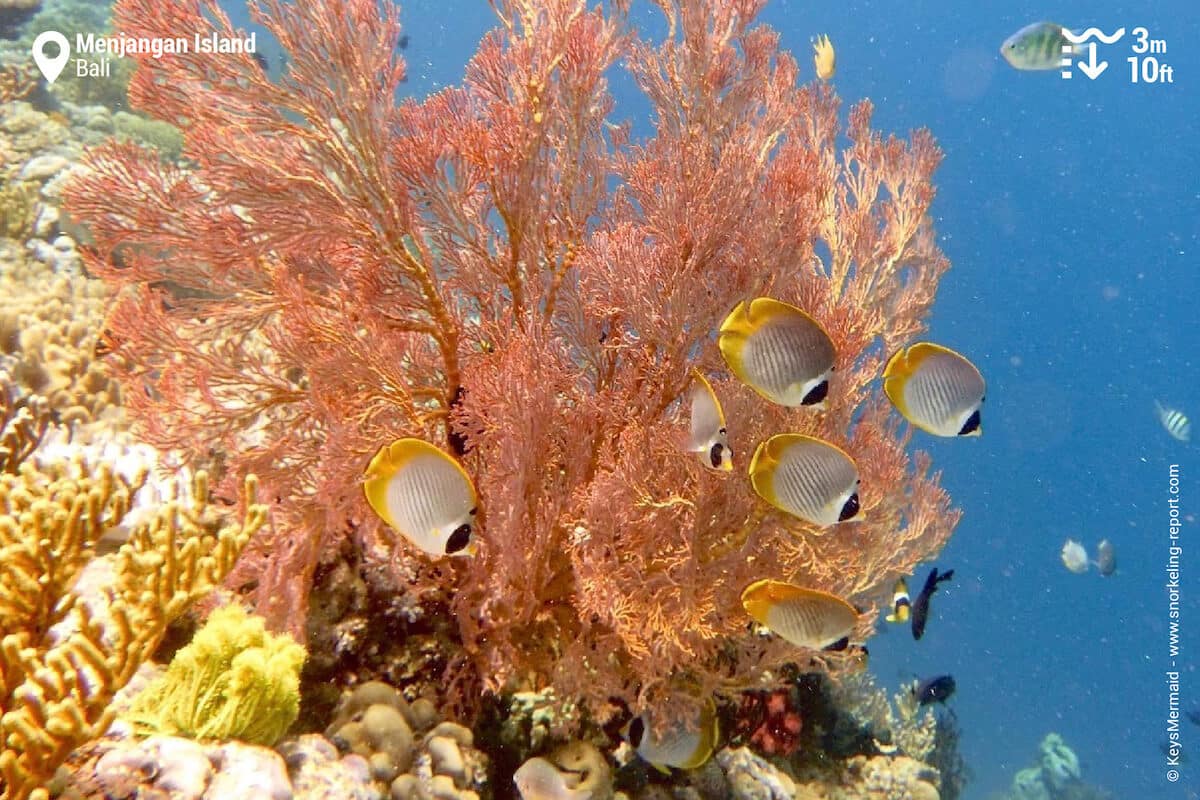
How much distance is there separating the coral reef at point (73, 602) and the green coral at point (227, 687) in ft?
0.50

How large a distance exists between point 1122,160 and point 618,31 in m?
120

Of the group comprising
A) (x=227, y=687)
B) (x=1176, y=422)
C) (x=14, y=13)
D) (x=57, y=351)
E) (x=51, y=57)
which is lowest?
(x=227, y=687)

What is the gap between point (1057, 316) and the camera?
85.5 meters

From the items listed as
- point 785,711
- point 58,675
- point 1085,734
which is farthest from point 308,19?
point 1085,734

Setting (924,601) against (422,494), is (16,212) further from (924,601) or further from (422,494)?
(924,601)

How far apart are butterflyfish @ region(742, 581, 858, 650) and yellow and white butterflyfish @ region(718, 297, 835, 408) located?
2.74 feet

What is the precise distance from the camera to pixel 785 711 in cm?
554

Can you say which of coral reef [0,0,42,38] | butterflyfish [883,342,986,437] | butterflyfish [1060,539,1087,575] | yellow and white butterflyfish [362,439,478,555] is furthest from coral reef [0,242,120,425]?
butterflyfish [1060,539,1087,575]

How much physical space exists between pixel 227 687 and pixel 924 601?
15.0ft

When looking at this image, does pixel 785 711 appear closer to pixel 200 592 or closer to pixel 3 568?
pixel 200 592

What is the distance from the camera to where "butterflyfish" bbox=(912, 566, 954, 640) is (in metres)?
4.99

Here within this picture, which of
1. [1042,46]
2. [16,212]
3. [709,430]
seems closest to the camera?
[709,430]

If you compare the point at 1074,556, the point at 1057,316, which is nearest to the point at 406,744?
the point at 1074,556

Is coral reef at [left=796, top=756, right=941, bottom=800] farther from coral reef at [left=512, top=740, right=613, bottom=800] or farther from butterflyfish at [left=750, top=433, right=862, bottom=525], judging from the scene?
butterflyfish at [left=750, top=433, right=862, bottom=525]
